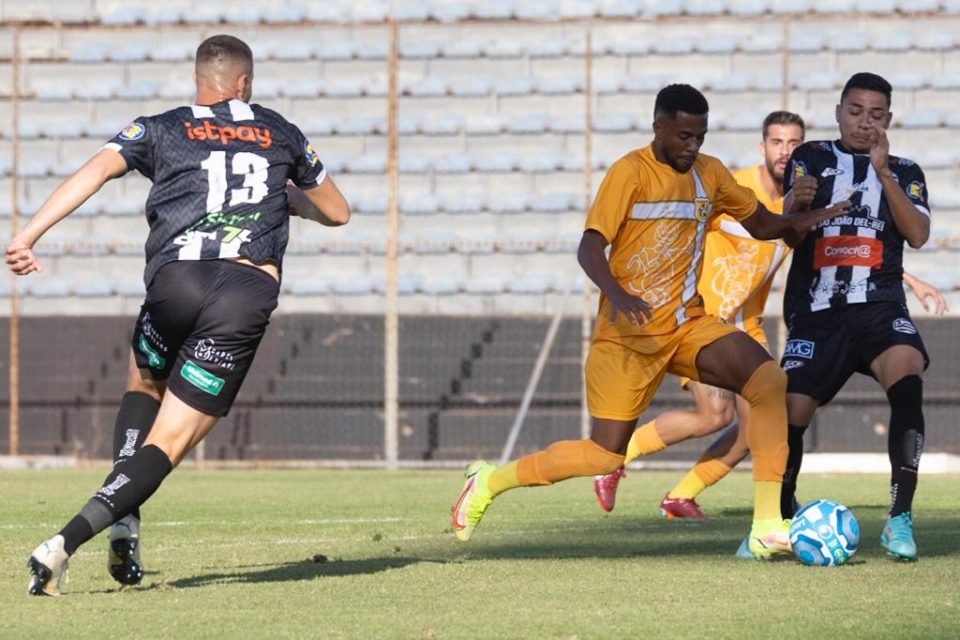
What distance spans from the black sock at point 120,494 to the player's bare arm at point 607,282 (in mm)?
1805

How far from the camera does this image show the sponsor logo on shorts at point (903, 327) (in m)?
7.38

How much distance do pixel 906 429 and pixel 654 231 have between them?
4.27 feet

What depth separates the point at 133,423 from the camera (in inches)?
255

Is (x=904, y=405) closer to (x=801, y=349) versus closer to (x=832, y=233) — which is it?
(x=801, y=349)

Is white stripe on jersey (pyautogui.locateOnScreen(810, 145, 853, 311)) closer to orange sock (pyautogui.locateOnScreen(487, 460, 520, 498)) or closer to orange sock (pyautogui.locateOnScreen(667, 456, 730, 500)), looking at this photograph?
orange sock (pyautogui.locateOnScreen(487, 460, 520, 498))

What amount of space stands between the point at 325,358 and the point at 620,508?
7.41 meters

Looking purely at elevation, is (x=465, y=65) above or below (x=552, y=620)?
above

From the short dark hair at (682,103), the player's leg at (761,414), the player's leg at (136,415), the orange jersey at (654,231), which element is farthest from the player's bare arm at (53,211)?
the player's leg at (761,414)

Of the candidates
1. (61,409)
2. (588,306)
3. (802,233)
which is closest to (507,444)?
(588,306)

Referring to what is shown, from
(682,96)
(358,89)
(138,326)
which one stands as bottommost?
(138,326)

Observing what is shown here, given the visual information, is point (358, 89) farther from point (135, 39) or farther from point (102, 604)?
point (102, 604)

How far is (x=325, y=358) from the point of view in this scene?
17594mm

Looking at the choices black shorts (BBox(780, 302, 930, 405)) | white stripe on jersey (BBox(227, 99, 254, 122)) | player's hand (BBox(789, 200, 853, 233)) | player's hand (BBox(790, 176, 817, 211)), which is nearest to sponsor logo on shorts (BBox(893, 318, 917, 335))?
black shorts (BBox(780, 302, 930, 405))

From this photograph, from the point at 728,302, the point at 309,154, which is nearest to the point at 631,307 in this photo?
the point at 309,154
